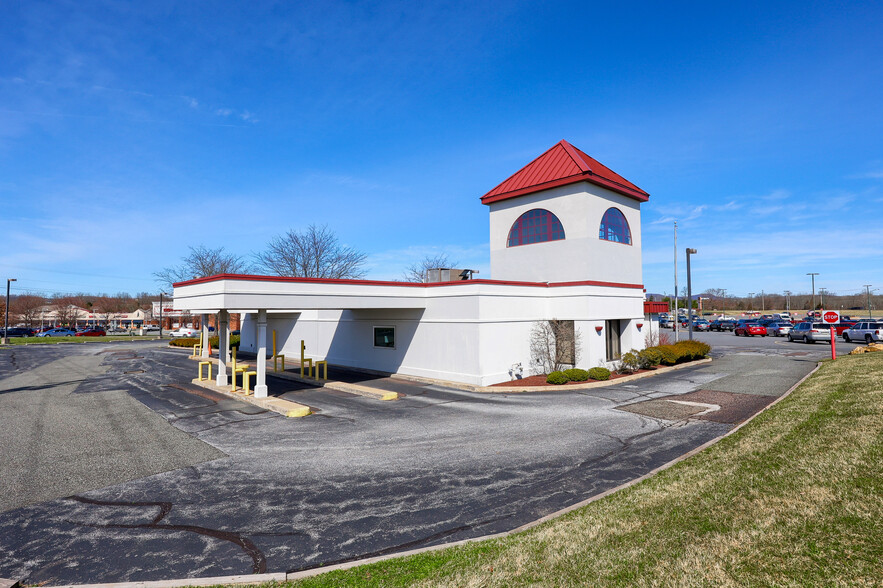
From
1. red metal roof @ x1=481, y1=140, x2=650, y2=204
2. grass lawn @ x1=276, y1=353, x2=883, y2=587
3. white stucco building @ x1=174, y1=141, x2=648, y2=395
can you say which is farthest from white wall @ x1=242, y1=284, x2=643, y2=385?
grass lawn @ x1=276, y1=353, x2=883, y2=587

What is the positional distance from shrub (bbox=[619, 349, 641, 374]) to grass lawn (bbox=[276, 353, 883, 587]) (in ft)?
41.5

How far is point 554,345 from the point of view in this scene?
20203 millimetres

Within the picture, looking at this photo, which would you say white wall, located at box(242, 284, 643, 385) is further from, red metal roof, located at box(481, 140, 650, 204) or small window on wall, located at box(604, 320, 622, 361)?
red metal roof, located at box(481, 140, 650, 204)

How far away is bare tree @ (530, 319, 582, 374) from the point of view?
1978cm

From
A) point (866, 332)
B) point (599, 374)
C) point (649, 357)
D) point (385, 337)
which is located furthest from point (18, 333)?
point (866, 332)

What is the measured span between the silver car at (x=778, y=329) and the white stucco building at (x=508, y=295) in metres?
30.4

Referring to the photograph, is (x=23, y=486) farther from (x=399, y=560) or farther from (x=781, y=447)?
(x=781, y=447)

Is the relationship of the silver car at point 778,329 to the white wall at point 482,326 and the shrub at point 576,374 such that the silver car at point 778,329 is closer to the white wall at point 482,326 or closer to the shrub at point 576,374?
the white wall at point 482,326

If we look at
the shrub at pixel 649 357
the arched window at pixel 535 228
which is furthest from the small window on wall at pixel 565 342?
the arched window at pixel 535 228

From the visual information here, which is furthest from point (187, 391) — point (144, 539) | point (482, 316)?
point (144, 539)

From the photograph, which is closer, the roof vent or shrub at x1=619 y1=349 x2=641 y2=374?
shrub at x1=619 y1=349 x2=641 y2=374

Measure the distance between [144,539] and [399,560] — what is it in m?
3.65

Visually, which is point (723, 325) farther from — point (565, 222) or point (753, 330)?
point (565, 222)

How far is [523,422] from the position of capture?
40.2 ft
